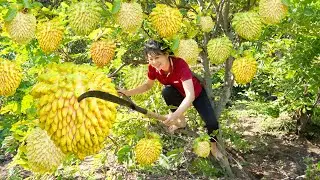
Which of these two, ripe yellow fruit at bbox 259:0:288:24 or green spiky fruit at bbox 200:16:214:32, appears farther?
green spiky fruit at bbox 200:16:214:32

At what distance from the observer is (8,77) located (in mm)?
1616

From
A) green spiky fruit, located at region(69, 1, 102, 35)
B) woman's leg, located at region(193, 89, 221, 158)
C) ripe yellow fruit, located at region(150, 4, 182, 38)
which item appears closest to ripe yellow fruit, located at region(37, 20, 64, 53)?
green spiky fruit, located at region(69, 1, 102, 35)

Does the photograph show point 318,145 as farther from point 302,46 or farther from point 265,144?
point 302,46

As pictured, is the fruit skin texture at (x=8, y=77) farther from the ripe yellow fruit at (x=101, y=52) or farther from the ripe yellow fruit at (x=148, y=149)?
the ripe yellow fruit at (x=148, y=149)

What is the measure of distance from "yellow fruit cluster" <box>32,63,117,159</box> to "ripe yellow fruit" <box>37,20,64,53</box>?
3.75 feet

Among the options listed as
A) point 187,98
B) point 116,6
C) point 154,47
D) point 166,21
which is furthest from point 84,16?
point 187,98

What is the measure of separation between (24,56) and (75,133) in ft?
7.27

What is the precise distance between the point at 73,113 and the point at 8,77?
0.80 m

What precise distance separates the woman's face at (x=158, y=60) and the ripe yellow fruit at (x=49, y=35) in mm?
1121

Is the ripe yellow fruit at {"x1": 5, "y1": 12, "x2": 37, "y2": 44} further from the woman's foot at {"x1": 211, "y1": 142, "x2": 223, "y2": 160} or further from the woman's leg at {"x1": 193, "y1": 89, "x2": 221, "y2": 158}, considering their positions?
the woman's foot at {"x1": 211, "y1": 142, "x2": 223, "y2": 160}

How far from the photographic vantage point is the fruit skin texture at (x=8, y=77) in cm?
160

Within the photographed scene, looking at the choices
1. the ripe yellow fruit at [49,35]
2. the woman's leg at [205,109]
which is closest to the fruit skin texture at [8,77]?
the ripe yellow fruit at [49,35]

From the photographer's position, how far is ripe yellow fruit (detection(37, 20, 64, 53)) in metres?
2.11

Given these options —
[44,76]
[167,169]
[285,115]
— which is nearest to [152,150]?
[44,76]
